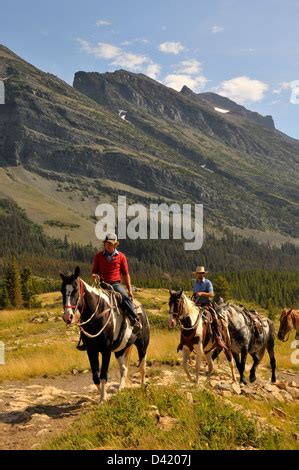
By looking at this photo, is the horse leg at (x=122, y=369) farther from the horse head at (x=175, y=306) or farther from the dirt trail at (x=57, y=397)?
the horse head at (x=175, y=306)

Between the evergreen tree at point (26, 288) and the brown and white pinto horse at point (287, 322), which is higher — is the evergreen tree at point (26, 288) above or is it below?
below

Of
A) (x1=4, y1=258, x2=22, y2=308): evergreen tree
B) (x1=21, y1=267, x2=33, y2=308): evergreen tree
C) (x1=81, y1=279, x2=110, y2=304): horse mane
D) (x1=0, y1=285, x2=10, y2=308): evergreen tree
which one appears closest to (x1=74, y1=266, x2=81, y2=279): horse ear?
(x1=81, y1=279, x2=110, y2=304): horse mane

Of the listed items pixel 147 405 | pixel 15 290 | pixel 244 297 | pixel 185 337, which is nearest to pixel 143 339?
pixel 185 337

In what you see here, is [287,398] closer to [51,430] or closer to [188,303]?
[188,303]

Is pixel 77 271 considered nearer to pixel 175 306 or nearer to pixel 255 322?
pixel 175 306

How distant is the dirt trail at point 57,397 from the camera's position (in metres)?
9.51

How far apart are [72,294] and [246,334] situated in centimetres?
883

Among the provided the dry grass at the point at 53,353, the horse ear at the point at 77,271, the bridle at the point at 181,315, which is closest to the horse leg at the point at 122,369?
the bridle at the point at 181,315

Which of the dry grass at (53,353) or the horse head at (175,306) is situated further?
the dry grass at (53,353)

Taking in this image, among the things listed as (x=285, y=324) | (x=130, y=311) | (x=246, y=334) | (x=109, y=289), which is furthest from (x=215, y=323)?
(x=285, y=324)

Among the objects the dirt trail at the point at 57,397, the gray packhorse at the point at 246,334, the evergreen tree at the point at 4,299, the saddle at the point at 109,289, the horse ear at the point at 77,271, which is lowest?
the evergreen tree at the point at 4,299

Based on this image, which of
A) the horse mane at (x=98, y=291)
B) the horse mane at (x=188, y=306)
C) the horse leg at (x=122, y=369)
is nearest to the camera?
the horse mane at (x=98, y=291)

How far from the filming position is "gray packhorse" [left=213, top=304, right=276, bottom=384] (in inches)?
624

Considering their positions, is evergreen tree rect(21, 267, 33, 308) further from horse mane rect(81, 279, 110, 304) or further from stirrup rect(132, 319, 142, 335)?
horse mane rect(81, 279, 110, 304)
